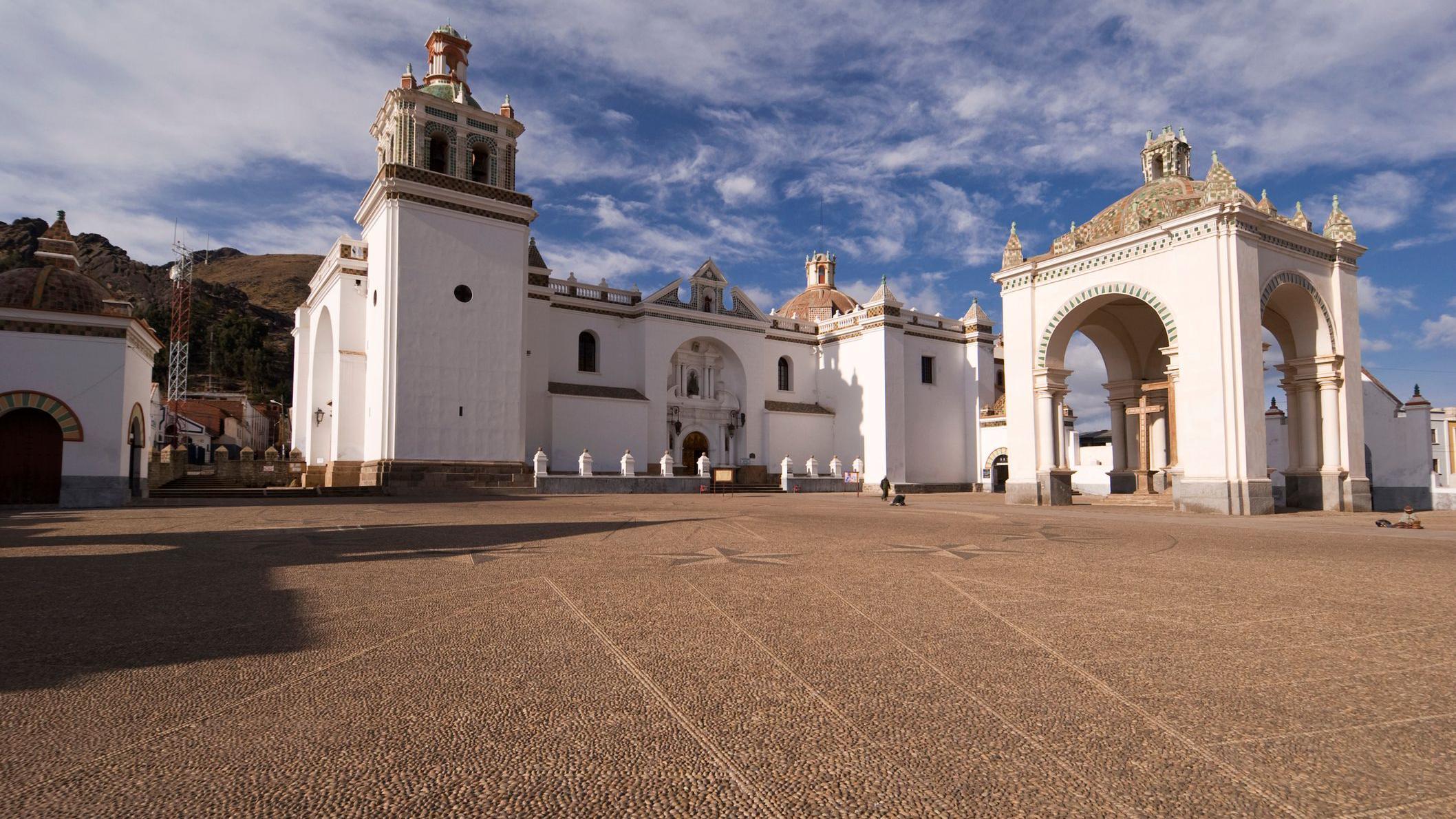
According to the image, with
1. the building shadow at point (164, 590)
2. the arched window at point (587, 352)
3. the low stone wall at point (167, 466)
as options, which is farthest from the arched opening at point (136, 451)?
the arched window at point (587, 352)

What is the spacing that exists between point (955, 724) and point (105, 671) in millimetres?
3672

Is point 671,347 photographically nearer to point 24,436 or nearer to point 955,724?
point 24,436

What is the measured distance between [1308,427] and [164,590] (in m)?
20.4

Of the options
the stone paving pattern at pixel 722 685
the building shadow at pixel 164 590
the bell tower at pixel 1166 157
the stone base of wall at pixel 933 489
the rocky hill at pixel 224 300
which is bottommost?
the stone base of wall at pixel 933 489

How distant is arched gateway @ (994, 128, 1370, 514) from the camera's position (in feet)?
49.3

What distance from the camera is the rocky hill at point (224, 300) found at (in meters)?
70.1

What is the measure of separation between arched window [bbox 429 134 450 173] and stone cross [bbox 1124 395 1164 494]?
20.1 m

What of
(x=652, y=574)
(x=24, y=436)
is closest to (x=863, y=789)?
(x=652, y=574)

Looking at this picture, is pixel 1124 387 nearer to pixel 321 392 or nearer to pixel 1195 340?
pixel 1195 340

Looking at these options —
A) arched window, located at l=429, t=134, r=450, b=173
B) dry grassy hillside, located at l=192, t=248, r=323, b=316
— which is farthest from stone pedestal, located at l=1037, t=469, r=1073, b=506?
dry grassy hillside, located at l=192, t=248, r=323, b=316

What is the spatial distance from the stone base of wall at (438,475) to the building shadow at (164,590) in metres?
10.9

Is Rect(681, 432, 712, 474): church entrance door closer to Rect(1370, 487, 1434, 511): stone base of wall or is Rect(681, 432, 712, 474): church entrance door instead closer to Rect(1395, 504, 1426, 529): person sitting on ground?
Rect(1370, 487, 1434, 511): stone base of wall

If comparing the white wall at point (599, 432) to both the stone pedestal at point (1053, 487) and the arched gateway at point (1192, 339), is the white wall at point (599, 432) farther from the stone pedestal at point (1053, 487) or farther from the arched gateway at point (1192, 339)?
the stone pedestal at point (1053, 487)

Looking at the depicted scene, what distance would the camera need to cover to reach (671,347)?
29.8 m
